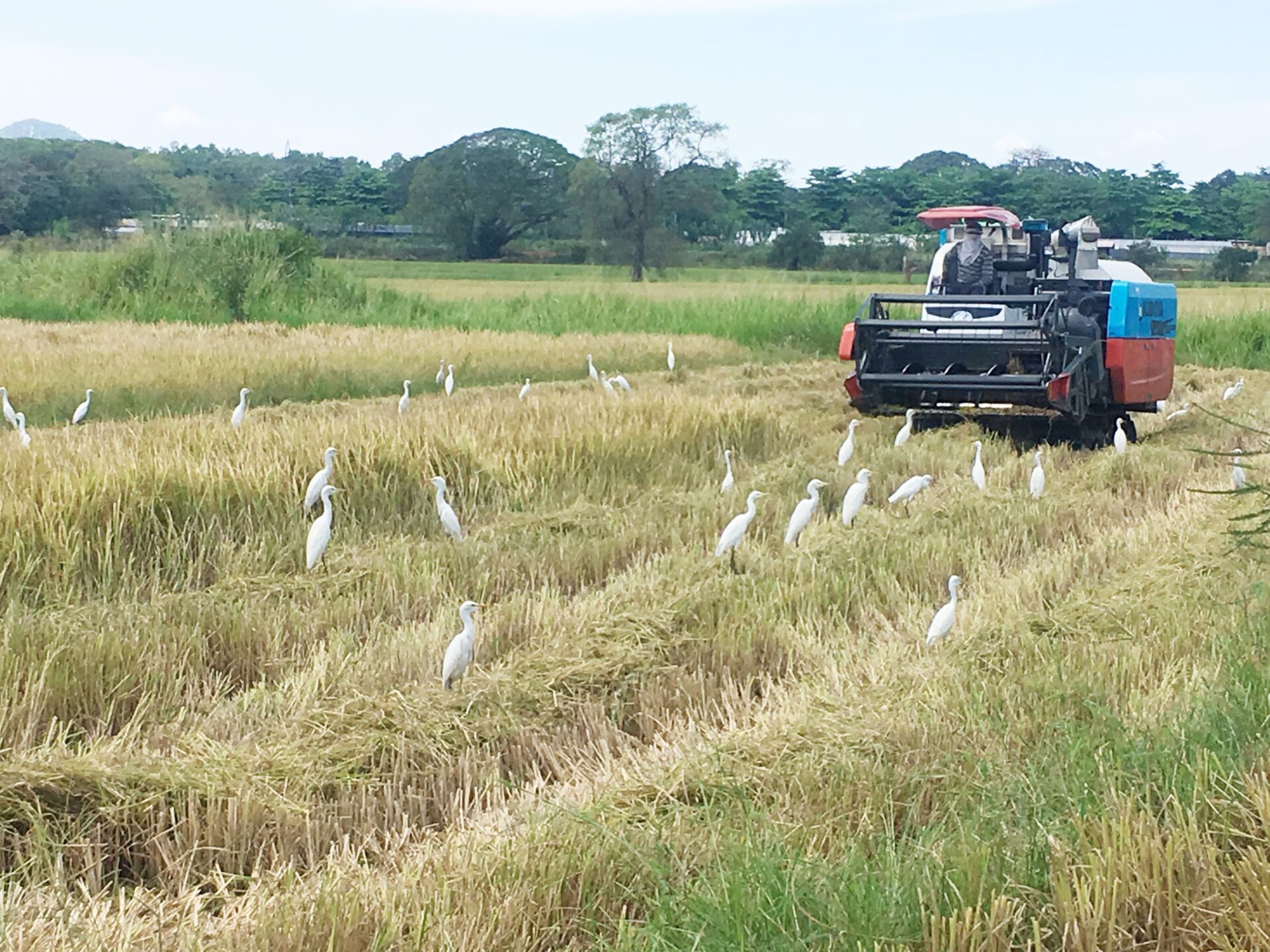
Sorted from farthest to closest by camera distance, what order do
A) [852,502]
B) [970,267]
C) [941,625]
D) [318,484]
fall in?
[970,267] → [852,502] → [318,484] → [941,625]

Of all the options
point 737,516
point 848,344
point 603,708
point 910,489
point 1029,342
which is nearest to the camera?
point 603,708

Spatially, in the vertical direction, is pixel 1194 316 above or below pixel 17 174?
below

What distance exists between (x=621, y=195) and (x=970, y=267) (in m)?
38.4

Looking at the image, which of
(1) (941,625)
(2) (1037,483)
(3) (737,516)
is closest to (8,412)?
(3) (737,516)

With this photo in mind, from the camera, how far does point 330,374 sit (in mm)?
15406

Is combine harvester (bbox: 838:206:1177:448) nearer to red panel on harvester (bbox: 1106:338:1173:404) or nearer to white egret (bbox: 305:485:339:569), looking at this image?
red panel on harvester (bbox: 1106:338:1173:404)

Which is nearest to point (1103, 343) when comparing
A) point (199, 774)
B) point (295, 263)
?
point (199, 774)

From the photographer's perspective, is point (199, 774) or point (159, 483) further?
point (159, 483)

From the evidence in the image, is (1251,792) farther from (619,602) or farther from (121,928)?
(619,602)

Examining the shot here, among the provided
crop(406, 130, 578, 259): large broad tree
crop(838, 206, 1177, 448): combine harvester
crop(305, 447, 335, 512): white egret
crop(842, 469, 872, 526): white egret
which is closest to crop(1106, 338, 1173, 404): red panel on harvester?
crop(838, 206, 1177, 448): combine harvester

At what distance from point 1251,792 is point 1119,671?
136 centimetres

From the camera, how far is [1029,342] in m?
10.6

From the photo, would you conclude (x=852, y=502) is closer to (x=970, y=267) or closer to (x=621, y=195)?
(x=970, y=267)

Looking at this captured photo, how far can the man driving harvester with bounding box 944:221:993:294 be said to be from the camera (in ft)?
39.7
